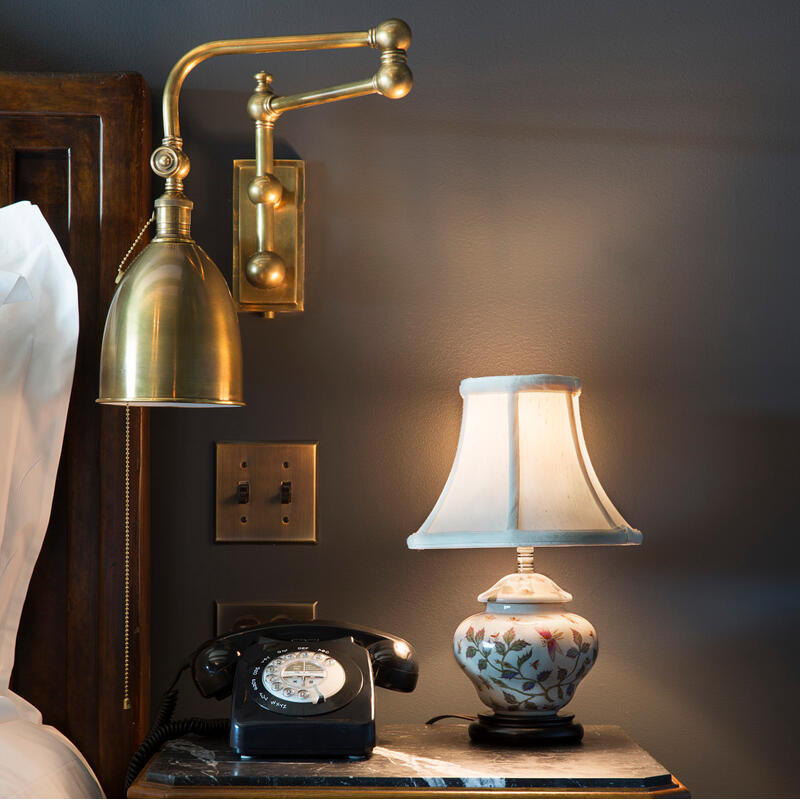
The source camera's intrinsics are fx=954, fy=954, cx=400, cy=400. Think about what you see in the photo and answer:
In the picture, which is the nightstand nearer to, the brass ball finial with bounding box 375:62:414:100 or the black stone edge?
the black stone edge

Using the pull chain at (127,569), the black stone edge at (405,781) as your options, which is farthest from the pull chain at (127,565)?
the black stone edge at (405,781)

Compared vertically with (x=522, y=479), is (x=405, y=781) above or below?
below

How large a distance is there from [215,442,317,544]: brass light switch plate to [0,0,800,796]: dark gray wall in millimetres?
21

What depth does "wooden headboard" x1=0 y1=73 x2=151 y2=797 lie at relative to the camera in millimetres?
1352

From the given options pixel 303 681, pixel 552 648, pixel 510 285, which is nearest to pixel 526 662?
pixel 552 648

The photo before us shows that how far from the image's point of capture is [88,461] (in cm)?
137

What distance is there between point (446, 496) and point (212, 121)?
0.69 meters

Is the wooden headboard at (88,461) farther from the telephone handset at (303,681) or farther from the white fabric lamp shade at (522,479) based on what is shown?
the white fabric lamp shade at (522,479)

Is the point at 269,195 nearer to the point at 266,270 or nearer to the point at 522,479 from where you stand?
the point at 266,270

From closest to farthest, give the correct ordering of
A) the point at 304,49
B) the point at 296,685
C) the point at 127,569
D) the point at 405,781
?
the point at 405,781 → the point at 296,685 → the point at 304,49 → the point at 127,569

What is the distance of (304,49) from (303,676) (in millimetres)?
805

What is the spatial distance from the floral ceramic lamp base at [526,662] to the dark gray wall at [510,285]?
22 centimetres

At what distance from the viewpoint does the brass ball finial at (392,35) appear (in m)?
1.23

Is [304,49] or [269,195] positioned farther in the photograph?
[269,195]
